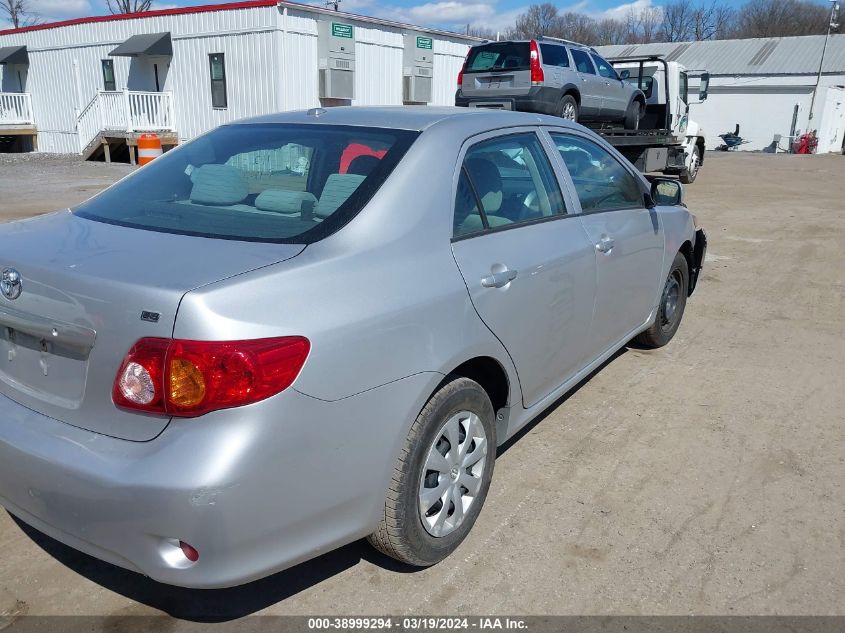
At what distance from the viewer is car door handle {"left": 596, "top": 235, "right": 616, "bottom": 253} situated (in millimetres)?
3788

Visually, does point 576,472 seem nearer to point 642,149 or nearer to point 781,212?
point 781,212

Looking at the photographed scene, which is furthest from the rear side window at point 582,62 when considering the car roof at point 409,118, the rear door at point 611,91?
the car roof at point 409,118

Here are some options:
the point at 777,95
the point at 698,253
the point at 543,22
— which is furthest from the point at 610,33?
the point at 698,253

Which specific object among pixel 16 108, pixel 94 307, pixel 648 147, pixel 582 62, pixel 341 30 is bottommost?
pixel 648 147

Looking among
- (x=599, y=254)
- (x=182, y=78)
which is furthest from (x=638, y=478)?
(x=182, y=78)

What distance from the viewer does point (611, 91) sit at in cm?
1465

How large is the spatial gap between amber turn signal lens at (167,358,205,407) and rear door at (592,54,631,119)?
545 inches

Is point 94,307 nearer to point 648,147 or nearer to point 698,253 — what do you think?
point 698,253

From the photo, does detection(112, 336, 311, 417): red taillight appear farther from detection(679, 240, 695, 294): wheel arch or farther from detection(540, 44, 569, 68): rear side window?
detection(540, 44, 569, 68): rear side window

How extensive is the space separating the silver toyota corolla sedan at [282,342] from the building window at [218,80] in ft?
61.9

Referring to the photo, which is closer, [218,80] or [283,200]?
[283,200]

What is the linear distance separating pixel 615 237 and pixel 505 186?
40.3 inches

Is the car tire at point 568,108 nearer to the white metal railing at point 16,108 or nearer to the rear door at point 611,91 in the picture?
the rear door at point 611,91

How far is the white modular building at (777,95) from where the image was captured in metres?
39.0
